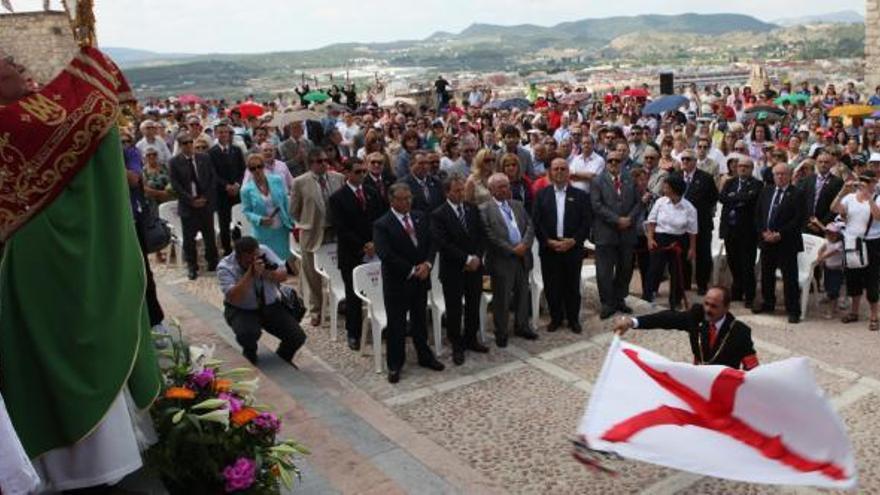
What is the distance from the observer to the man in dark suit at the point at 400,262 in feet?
23.8

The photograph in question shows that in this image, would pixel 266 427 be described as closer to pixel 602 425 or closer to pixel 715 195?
pixel 602 425

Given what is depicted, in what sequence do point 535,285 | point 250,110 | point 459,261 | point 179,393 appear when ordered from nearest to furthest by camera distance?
point 179,393, point 459,261, point 535,285, point 250,110

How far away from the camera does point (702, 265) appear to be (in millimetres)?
9938

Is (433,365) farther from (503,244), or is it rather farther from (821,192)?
(821,192)

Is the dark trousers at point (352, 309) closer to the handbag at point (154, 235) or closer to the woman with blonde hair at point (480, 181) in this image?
the woman with blonde hair at point (480, 181)

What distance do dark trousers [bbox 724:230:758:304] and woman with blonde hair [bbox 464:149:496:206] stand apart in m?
2.98

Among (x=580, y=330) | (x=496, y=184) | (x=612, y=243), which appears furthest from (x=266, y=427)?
(x=612, y=243)

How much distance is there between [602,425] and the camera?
5074 millimetres

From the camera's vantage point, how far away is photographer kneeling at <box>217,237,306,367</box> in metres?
6.90

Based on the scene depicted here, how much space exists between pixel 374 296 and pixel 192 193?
3951mm

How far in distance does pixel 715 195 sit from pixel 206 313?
6.05 m

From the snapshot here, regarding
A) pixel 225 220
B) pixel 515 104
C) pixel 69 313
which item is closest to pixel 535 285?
pixel 225 220

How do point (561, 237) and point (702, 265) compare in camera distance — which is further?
point (702, 265)

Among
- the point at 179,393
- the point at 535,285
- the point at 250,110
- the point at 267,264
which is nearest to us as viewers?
the point at 179,393
